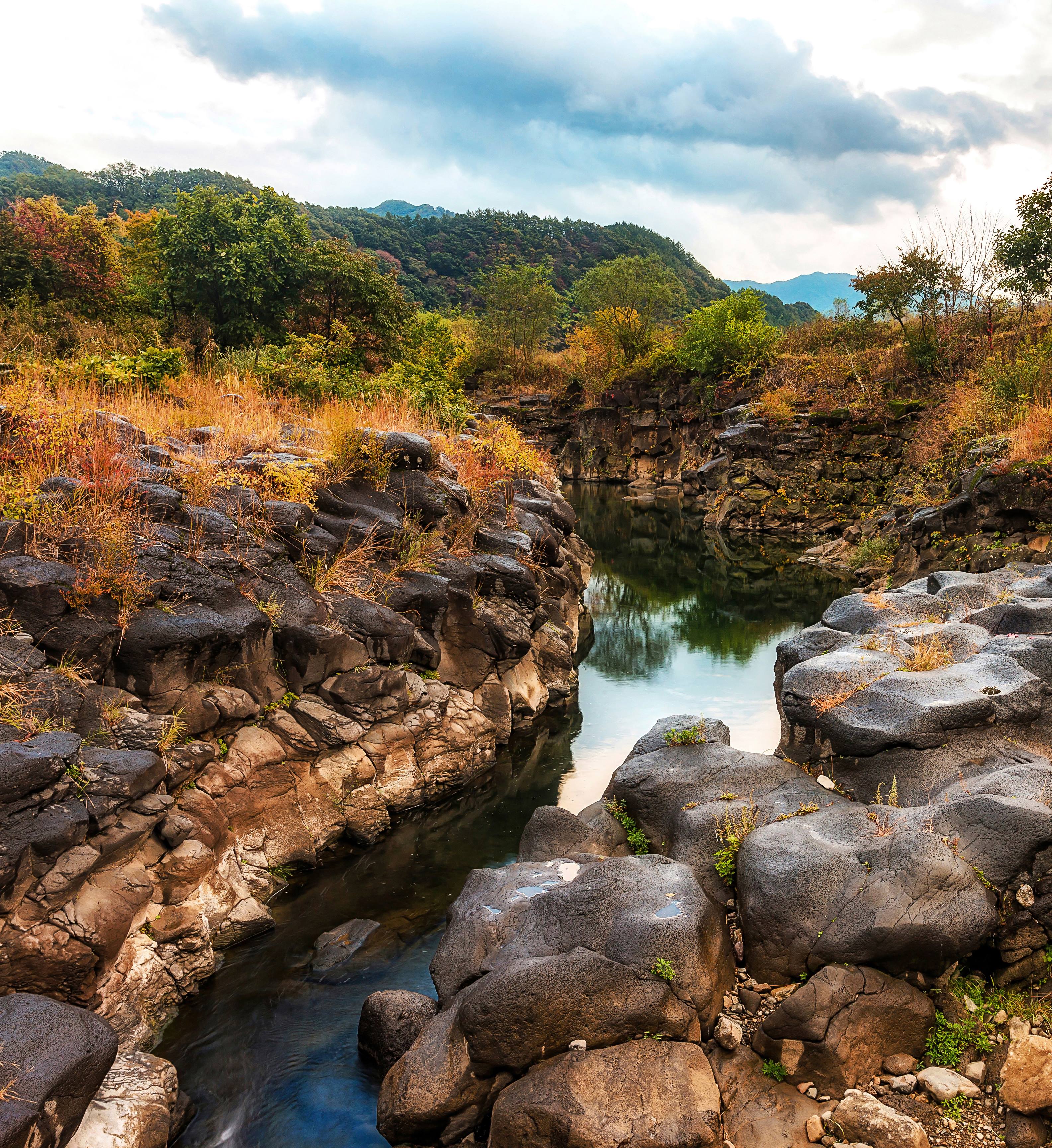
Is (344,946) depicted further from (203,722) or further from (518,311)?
(518,311)

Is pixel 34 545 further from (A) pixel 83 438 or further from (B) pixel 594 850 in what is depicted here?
(B) pixel 594 850

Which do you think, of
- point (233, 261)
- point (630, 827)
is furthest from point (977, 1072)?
point (233, 261)

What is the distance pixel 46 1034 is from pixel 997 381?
21.6 meters

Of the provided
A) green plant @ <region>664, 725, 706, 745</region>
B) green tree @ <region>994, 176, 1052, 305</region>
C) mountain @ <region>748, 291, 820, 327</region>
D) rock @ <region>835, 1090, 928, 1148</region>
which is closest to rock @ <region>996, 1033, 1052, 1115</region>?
rock @ <region>835, 1090, 928, 1148</region>

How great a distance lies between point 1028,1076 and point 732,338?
37.5m

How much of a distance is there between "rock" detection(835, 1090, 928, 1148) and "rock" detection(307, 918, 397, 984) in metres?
4.12

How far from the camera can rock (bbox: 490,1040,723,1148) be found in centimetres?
439

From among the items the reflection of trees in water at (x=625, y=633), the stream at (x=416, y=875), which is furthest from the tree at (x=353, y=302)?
the stream at (x=416, y=875)

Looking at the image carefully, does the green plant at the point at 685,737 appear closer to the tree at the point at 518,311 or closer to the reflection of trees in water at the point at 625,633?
the reflection of trees in water at the point at 625,633

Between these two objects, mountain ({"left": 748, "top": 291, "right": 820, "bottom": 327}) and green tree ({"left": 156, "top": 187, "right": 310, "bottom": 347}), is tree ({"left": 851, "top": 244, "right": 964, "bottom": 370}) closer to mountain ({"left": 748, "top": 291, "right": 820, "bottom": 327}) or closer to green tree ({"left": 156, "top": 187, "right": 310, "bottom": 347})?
green tree ({"left": 156, "top": 187, "right": 310, "bottom": 347})

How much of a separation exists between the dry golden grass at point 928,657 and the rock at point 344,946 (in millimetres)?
6057

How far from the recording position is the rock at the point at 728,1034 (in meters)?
5.02

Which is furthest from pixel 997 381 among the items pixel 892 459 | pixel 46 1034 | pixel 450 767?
pixel 46 1034

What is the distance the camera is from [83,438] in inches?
351
